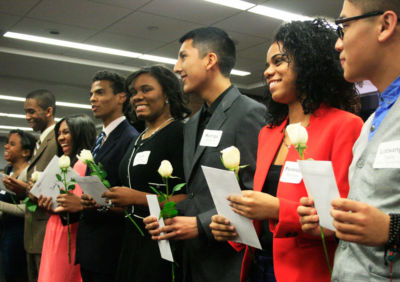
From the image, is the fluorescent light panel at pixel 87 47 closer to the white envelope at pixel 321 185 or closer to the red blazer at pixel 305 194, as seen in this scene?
the red blazer at pixel 305 194

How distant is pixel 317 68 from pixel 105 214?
149 centimetres

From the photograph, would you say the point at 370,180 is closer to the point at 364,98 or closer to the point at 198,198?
the point at 198,198

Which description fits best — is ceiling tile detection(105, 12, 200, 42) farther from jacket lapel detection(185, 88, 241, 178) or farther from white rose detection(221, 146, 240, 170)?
white rose detection(221, 146, 240, 170)

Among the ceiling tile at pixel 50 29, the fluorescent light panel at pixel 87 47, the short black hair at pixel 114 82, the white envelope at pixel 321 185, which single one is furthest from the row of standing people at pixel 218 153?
the fluorescent light panel at pixel 87 47

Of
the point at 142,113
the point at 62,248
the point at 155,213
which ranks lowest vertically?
the point at 62,248

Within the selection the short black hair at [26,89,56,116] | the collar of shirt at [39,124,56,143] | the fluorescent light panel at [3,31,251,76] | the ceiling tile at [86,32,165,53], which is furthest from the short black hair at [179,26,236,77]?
the fluorescent light panel at [3,31,251,76]

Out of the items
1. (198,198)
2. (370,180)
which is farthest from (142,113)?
(370,180)

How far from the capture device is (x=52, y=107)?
396 cm

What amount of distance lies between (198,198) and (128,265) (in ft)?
1.96

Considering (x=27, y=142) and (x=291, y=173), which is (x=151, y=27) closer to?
(x=27, y=142)

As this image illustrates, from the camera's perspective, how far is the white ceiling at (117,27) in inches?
220

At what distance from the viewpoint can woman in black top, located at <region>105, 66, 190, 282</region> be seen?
1.95 m

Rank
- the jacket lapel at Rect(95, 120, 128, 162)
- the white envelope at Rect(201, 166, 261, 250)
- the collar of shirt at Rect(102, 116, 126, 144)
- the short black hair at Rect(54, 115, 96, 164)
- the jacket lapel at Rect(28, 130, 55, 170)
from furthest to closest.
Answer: the jacket lapel at Rect(28, 130, 55, 170), the short black hair at Rect(54, 115, 96, 164), the collar of shirt at Rect(102, 116, 126, 144), the jacket lapel at Rect(95, 120, 128, 162), the white envelope at Rect(201, 166, 261, 250)

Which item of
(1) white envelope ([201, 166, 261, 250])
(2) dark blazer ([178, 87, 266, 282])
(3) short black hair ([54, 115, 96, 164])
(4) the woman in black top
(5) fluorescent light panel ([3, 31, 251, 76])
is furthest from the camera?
(5) fluorescent light panel ([3, 31, 251, 76])
